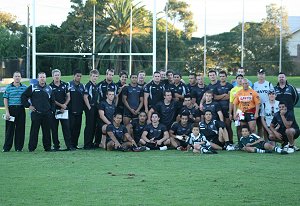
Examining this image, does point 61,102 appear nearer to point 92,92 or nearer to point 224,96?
point 92,92

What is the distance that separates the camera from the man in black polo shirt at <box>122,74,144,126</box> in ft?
44.6

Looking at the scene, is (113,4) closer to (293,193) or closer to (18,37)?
(18,37)

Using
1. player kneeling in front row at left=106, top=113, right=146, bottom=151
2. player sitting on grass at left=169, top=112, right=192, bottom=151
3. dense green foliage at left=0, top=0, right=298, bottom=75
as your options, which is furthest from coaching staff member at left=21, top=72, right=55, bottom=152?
dense green foliage at left=0, top=0, right=298, bottom=75

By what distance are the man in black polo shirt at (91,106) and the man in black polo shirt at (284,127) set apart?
3818mm

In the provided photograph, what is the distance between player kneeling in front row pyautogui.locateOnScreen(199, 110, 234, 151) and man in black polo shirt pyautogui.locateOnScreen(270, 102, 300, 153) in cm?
98

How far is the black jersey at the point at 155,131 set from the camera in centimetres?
1310

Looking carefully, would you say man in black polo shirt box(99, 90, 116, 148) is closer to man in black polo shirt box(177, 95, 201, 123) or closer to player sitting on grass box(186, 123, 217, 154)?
man in black polo shirt box(177, 95, 201, 123)

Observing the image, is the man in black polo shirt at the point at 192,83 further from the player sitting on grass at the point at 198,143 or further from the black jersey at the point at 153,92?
the player sitting on grass at the point at 198,143

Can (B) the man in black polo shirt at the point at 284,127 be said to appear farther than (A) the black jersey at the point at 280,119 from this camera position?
No

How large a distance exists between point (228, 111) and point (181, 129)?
1.09m

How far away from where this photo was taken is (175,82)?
13727mm

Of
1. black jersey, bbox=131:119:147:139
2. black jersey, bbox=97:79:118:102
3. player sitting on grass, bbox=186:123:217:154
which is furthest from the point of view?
black jersey, bbox=97:79:118:102

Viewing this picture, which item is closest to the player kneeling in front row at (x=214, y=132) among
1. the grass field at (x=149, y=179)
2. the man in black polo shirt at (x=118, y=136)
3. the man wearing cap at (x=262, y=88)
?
the grass field at (x=149, y=179)

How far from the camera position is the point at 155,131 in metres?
13.1
